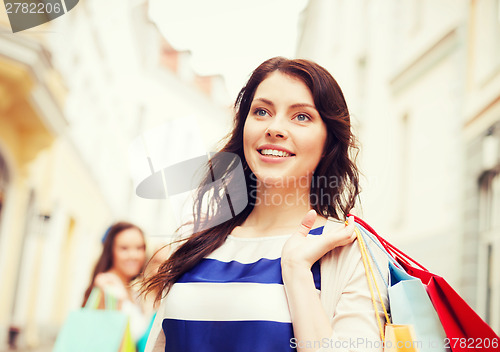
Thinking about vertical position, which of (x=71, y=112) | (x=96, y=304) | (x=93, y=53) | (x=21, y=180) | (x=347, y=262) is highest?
(x=93, y=53)

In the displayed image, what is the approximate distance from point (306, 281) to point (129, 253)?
2.35 m

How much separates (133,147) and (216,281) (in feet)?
1.58

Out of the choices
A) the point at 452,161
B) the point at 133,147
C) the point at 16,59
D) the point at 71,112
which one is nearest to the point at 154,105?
the point at 71,112

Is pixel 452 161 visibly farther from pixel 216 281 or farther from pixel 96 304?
pixel 216 281

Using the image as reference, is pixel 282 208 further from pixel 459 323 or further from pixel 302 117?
pixel 459 323

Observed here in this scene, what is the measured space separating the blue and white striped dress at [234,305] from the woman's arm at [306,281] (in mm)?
49

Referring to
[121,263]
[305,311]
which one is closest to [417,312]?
[305,311]

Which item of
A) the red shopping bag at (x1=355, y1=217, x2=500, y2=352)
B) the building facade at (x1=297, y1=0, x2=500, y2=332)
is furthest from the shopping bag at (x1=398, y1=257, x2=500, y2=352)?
the building facade at (x1=297, y1=0, x2=500, y2=332)

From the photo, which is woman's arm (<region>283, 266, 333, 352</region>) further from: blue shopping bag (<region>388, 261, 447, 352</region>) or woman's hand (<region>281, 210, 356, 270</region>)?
blue shopping bag (<region>388, 261, 447, 352</region>)

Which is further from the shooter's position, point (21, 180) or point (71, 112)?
point (71, 112)

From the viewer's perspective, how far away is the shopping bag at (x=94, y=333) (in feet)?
6.66

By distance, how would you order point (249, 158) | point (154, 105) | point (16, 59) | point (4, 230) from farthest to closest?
1. point (154, 105)
2. point (4, 230)
3. point (16, 59)
4. point (249, 158)

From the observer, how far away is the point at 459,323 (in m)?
1.13

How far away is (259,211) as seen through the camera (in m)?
1.56
